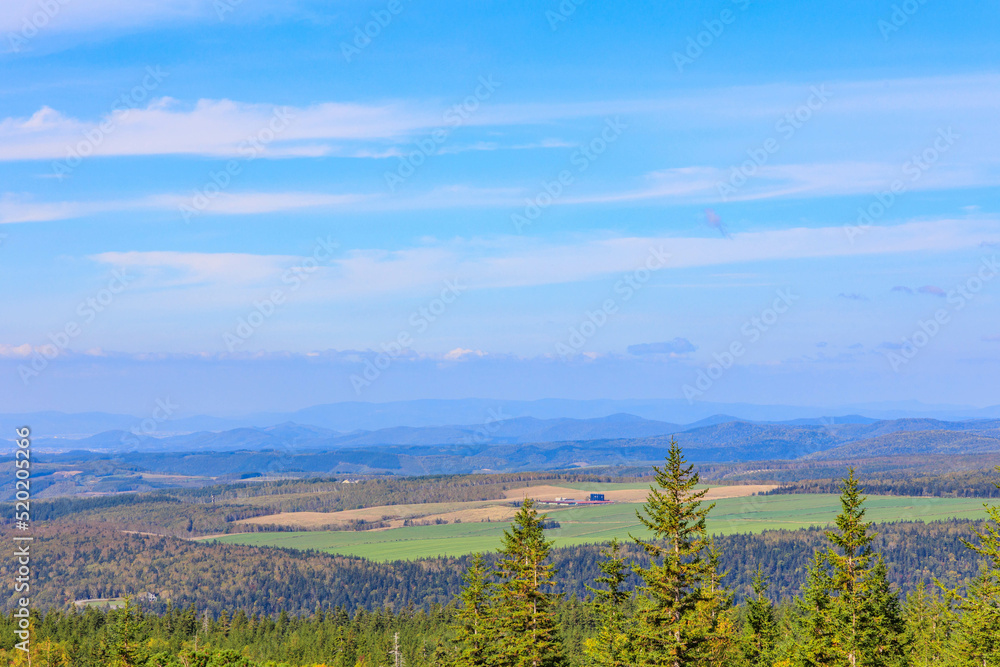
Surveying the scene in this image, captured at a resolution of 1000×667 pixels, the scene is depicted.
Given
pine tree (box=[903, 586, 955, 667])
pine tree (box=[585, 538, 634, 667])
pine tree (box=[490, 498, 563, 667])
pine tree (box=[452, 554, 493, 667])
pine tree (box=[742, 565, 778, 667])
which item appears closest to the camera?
pine tree (box=[490, 498, 563, 667])

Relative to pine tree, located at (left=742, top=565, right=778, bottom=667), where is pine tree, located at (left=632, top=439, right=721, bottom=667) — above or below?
above

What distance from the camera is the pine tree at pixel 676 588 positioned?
1515 inches

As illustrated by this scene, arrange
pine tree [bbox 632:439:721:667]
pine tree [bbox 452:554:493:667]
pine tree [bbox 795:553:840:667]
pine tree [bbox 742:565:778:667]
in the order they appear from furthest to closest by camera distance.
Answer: pine tree [bbox 742:565:778:667] → pine tree [bbox 452:554:493:667] → pine tree [bbox 795:553:840:667] → pine tree [bbox 632:439:721:667]

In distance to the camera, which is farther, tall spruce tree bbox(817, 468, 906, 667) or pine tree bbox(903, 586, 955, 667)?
pine tree bbox(903, 586, 955, 667)

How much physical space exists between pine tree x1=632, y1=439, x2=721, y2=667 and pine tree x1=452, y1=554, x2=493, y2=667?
1344 centimetres

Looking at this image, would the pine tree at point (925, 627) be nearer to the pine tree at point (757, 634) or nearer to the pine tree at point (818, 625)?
the pine tree at point (757, 634)

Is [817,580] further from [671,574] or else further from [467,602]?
[467,602]

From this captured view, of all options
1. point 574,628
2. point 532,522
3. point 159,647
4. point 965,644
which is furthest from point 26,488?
point 574,628

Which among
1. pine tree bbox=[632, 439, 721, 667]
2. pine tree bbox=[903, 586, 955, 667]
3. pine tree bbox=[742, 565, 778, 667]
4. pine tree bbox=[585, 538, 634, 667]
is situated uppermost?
pine tree bbox=[632, 439, 721, 667]

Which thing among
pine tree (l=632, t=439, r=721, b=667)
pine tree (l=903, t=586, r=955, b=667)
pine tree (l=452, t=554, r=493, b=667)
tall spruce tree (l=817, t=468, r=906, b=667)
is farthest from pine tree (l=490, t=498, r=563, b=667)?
pine tree (l=903, t=586, r=955, b=667)

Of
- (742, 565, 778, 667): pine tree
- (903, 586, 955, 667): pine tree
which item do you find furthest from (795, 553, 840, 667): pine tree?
(903, 586, 955, 667): pine tree

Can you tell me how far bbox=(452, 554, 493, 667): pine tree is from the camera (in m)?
→ 52.0

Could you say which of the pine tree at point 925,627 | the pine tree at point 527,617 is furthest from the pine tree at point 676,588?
the pine tree at point 925,627

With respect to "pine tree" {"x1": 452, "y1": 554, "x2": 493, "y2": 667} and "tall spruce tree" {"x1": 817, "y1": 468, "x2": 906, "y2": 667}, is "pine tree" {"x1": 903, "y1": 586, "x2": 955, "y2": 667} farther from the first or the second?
"pine tree" {"x1": 452, "y1": 554, "x2": 493, "y2": 667}
